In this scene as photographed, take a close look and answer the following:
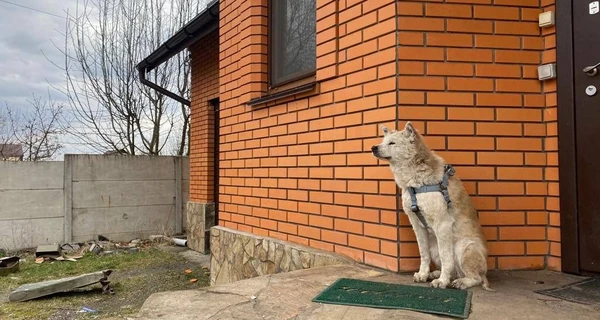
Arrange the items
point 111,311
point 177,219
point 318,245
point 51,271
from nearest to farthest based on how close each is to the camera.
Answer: point 318,245, point 111,311, point 51,271, point 177,219

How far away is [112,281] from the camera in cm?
604

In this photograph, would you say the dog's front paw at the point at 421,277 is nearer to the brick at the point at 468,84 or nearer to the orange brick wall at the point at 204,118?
the brick at the point at 468,84

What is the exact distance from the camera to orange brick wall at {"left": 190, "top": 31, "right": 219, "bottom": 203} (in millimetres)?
8102

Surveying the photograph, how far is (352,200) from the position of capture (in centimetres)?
328

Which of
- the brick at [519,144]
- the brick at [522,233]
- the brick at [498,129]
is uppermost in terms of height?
the brick at [498,129]

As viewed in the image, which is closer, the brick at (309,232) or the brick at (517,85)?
the brick at (517,85)

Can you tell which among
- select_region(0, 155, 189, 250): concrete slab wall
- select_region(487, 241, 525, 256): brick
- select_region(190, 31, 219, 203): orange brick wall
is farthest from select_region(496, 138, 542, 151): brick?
select_region(0, 155, 189, 250): concrete slab wall

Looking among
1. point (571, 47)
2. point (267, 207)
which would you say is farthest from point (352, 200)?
point (571, 47)

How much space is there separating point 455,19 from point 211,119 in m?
5.96

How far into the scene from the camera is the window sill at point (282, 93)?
12.0 ft

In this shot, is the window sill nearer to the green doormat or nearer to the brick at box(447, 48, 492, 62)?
the brick at box(447, 48, 492, 62)

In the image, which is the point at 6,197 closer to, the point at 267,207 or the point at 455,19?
the point at 267,207

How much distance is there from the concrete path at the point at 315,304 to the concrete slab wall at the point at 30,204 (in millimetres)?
6989

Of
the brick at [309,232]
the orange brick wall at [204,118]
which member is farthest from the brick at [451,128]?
the orange brick wall at [204,118]
